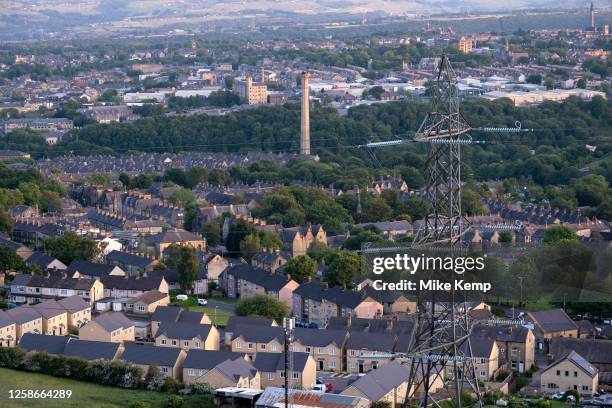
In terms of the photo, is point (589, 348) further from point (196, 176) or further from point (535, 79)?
point (535, 79)

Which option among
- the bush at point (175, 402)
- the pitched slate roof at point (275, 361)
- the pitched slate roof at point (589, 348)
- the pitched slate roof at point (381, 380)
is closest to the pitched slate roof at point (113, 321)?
the pitched slate roof at point (275, 361)

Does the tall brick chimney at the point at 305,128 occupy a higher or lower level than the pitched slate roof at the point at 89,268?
lower

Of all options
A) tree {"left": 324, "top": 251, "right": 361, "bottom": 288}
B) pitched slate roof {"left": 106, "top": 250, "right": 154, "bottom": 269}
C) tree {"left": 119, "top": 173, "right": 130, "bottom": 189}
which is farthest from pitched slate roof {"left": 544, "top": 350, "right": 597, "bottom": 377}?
tree {"left": 119, "top": 173, "right": 130, "bottom": 189}

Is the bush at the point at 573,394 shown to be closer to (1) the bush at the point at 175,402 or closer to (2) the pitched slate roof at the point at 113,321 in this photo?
(1) the bush at the point at 175,402

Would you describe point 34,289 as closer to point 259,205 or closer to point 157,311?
point 157,311

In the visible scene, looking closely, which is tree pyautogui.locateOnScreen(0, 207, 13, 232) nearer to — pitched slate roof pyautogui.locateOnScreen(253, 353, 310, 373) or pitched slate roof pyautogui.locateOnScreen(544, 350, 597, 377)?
pitched slate roof pyautogui.locateOnScreen(253, 353, 310, 373)

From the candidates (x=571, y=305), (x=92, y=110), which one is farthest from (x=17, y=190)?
(x=92, y=110)
